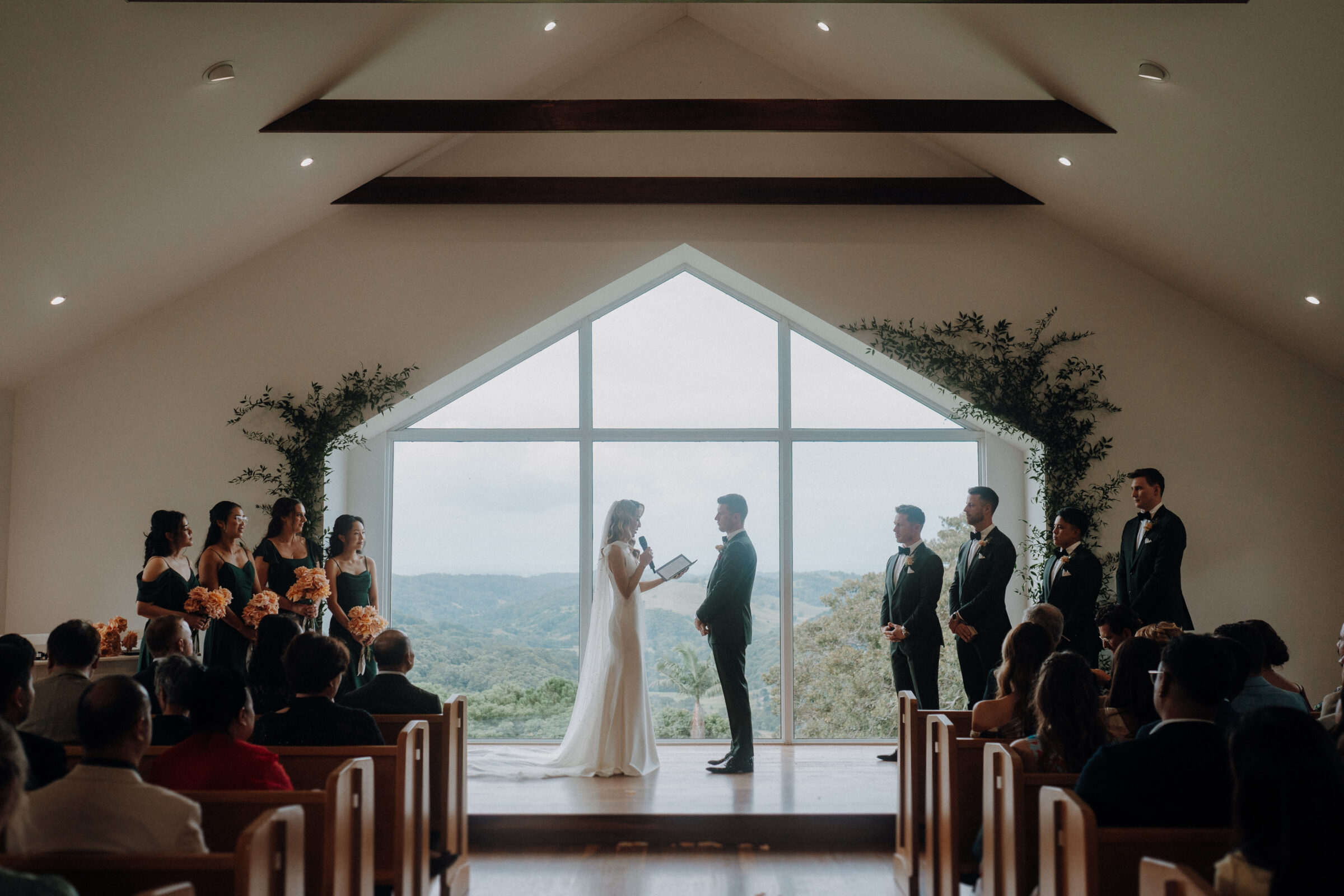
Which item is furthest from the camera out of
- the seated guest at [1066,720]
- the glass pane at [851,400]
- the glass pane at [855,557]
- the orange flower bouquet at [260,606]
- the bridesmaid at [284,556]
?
the glass pane at [851,400]

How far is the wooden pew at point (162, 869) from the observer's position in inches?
74.4

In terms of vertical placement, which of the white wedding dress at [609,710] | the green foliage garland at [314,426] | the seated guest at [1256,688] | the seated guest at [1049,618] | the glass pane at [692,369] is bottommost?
the white wedding dress at [609,710]

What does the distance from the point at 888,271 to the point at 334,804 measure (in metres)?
5.38

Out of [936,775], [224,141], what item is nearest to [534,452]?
[224,141]

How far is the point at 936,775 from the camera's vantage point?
12.2ft

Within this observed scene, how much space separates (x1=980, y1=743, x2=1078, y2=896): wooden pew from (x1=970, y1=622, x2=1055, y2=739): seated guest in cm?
42

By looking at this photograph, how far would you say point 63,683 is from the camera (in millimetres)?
3332

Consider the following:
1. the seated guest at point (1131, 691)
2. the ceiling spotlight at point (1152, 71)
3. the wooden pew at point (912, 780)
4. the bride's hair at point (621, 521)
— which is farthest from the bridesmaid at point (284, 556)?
the ceiling spotlight at point (1152, 71)

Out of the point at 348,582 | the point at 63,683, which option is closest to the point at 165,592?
the point at 348,582

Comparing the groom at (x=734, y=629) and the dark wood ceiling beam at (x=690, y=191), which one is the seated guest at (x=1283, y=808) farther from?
the dark wood ceiling beam at (x=690, y=191)

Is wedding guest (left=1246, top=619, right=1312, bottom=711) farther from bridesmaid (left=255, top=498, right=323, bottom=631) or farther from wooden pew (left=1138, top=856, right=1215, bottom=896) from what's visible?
bridesmaid (left=255, top=498, right=323, bottom=631)

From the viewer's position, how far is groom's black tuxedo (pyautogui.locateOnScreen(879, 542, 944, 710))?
5992 millimetres

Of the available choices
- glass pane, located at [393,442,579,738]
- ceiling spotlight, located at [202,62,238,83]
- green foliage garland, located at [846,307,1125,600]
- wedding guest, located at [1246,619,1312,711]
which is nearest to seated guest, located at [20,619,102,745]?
ceiling spotlight, located at [202,62,238,83]

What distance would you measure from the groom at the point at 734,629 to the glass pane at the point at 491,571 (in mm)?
1481
